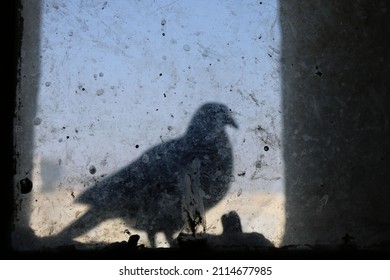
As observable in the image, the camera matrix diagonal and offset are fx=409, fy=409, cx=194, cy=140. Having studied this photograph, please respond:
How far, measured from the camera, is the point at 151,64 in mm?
1634

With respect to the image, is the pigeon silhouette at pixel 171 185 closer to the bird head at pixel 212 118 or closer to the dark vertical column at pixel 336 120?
the bird head at pixel 212 118

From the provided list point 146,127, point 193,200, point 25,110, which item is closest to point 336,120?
point 193,200

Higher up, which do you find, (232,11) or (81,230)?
(232,11)

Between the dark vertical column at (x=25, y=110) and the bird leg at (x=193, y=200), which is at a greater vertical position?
the dark vertical column at (x=25, y=110)

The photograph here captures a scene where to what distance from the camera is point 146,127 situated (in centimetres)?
162

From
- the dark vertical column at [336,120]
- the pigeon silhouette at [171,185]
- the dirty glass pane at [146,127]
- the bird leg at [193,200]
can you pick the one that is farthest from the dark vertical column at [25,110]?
the dark vertical column at [336,120]

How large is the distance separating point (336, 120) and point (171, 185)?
704 millimetres

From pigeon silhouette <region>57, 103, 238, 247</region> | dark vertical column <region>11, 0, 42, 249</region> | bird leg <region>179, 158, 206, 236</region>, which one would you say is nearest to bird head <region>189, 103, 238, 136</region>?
pigeon silhouette <region>57, 103, 238, 247</region>

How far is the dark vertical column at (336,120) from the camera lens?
1.61m

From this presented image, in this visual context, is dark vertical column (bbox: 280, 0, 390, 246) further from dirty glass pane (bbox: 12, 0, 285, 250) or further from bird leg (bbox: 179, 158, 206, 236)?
bird leg (bbox: 179, 158, 206, 236)
